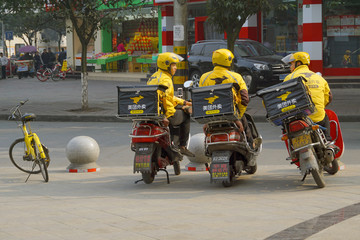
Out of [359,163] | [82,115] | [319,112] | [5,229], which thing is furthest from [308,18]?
[5,229]

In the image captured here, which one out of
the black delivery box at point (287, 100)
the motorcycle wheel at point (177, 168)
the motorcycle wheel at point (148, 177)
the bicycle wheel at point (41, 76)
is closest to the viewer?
the black delivery box at point (287, 100)

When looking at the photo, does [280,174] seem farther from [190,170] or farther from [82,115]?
[82,115]

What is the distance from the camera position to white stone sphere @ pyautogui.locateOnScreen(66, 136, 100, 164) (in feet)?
35.1

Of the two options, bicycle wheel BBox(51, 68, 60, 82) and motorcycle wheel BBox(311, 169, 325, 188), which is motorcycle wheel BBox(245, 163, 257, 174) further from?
bicycle wheel BBox(51, 68, 60, 82)

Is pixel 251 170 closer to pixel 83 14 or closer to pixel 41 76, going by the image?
pixel 83 14

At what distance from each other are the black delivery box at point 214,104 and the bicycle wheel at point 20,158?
110 inches

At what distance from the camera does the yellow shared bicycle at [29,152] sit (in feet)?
32.5

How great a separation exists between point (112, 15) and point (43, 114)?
368cm

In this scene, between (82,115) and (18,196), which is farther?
(82,115)

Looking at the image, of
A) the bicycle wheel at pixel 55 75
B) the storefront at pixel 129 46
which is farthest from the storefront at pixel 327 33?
the bicycle wheel at pixel 55 75

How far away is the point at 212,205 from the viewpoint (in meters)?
7.78

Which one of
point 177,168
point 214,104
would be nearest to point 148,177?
point 177,168

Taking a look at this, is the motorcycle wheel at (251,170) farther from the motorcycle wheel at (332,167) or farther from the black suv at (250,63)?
the black suv at (250,63)

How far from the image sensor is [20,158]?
10.4 m
